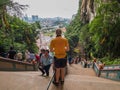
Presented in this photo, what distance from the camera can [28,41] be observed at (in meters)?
54.7

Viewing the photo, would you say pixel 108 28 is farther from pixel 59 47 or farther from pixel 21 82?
pixel 59 47

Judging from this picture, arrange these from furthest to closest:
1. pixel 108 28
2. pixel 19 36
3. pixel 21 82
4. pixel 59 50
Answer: pixel 19 36 < pixel 108 28 < pixel 21 82 < pixel 59 50

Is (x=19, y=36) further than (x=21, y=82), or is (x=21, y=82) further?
(x=19, y=36)

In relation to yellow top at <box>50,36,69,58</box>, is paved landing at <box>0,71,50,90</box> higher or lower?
lower

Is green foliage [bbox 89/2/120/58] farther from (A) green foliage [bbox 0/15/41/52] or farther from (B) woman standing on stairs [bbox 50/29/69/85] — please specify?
(B) woman standing on stairs [bbox 50/29/69/85]

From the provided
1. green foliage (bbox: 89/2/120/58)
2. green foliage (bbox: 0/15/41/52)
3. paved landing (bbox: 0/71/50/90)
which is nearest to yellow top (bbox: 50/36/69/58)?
paved landing (bbox: 0/71/50/90)

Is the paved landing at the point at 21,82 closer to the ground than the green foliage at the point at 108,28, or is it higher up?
closer to the ground

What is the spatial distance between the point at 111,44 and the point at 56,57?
65.7 ft

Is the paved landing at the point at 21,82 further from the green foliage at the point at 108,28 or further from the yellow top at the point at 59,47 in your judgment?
the green foliage at the point at 108,28

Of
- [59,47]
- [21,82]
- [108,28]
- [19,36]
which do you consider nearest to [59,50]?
[59,47]

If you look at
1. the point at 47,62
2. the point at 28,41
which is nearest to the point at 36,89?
the point at 47,62

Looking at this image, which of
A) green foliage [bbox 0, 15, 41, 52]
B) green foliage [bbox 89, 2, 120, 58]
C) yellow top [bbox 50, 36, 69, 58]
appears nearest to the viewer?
yellow top [bbox 50, 36, 69, 58]

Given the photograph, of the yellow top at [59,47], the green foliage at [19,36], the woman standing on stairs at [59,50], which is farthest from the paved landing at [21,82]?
the green foliage at [19,36]

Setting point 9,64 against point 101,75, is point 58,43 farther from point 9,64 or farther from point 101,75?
point 101,75
